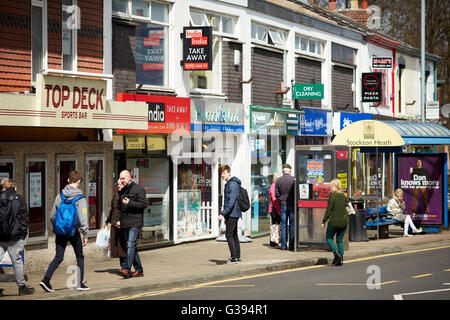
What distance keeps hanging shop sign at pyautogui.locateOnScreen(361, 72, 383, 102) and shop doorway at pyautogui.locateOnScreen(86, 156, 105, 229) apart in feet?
56.3

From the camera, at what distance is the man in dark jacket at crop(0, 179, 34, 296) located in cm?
1256

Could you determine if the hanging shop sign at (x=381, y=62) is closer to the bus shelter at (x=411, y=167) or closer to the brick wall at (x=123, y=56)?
the bus shelter at (x=411, y=167)

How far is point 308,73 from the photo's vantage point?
1112 inches

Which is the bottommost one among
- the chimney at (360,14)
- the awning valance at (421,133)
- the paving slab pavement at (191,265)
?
the paving slab pavement at (191,265)

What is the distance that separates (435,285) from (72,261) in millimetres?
7470

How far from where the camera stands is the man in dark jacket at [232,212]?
53.2 ft

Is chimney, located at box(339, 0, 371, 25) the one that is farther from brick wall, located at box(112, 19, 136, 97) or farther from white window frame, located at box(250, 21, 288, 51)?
brick wall, located at box(112, 19, 136, 97)

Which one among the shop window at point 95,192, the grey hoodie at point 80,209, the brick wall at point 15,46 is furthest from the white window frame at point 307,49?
the grey hoodie at point 80,209

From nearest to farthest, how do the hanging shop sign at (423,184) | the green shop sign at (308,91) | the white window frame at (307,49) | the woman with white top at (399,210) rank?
the woman with white top at (399,210), the hanging shop sign at (423,184), the green shop sign at (308,91), the white window frame at (307,49)

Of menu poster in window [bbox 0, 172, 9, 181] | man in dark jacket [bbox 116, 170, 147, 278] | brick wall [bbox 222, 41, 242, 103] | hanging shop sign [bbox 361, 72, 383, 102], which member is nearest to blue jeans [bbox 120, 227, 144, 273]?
man in dark jacket [bbox 116, 170, 147, 278]

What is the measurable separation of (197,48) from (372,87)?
45.3 ft

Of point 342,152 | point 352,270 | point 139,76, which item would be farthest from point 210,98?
point 352,270

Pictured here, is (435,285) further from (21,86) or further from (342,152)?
(21,86)

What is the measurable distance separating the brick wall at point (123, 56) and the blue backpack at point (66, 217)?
583 cm
